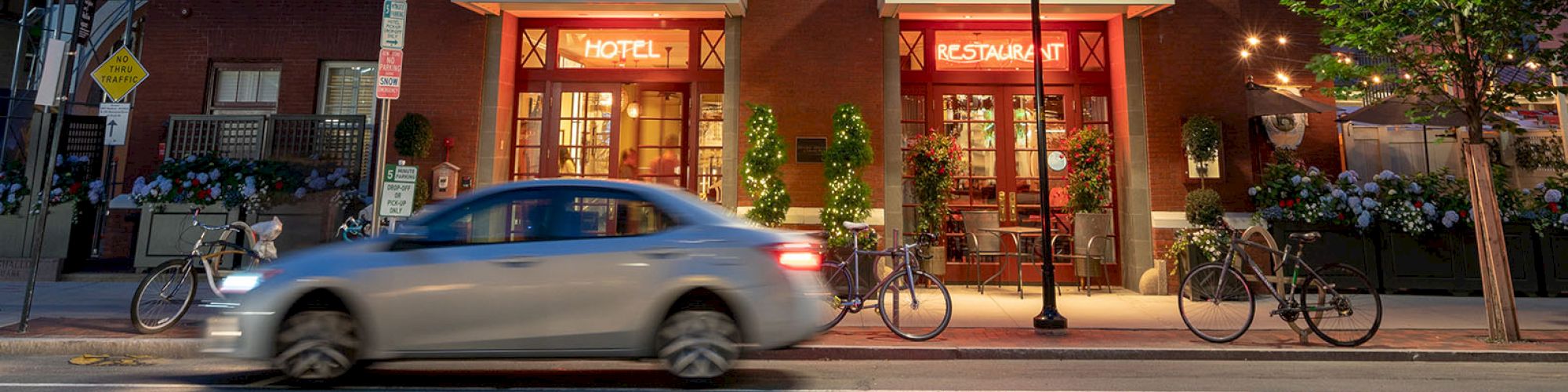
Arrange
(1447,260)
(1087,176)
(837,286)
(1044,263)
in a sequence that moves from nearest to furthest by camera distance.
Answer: (837,286) → (1044,263) → (1447,260) → (1087,176)

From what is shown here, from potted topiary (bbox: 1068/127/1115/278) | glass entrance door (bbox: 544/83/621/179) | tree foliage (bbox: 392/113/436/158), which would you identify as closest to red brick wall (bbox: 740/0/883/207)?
glass entrance door (bbox: 544/83/621/179)

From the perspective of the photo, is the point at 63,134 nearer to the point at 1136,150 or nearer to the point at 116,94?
the point at 116,94

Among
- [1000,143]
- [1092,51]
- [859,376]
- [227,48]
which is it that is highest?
[1092,51]

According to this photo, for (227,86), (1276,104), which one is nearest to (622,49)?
(227,86)

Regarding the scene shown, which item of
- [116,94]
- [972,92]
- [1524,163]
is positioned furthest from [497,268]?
[1524,163]

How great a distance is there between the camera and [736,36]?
35.4 ft

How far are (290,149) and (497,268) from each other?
8.55 m

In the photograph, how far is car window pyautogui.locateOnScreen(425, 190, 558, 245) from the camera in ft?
15.1

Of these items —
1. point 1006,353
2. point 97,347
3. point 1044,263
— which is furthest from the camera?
point 1044,263

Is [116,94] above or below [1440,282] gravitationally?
above

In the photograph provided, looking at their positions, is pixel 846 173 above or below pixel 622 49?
below

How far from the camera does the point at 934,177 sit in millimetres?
10547

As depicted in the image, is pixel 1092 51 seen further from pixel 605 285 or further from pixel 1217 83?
pixel 605 285

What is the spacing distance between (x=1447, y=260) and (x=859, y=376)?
31.7ft
